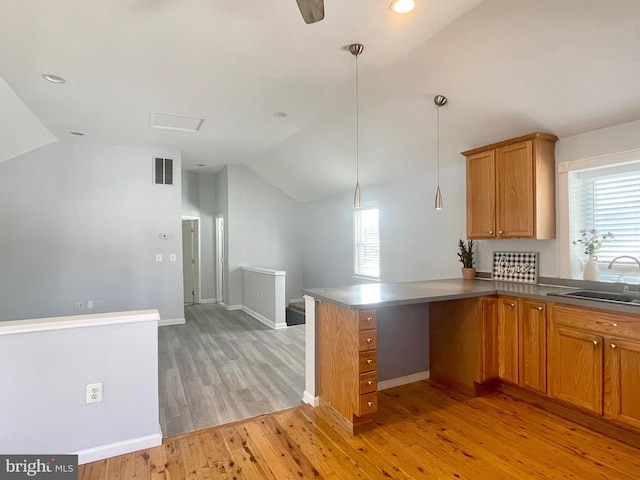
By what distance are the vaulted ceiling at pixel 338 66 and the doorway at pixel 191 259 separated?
3.66m

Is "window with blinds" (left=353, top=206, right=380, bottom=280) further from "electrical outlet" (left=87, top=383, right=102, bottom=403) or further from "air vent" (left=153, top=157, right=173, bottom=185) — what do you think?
"electrical outlet" (left=87, top=383, right=102, bottom=403)

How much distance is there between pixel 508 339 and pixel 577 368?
1.70ft

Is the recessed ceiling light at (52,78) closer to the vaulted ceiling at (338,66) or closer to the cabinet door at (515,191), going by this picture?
the vaulted ceiling at (338,66)

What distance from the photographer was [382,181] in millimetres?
5375

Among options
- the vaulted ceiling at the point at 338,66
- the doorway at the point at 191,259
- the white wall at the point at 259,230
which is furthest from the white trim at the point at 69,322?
Answer: the doorway at the point at 191,259

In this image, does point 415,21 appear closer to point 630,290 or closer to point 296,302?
point 630,290

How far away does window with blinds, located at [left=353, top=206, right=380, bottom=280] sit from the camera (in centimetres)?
575

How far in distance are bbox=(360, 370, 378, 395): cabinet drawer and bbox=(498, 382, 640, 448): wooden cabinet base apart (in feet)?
4.69

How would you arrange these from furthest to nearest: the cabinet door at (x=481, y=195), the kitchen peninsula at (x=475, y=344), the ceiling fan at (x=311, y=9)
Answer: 1. the cabinet door at (x=481, y=195)
2. the kitchen peninsula at (x=475, y=344)
3. the ceiling fan at (x=311, y=9)

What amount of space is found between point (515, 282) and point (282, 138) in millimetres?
3654

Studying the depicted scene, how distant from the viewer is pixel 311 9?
1651 mm

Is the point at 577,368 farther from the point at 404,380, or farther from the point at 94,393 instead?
the point at 94,393

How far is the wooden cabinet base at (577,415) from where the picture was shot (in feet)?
7.68

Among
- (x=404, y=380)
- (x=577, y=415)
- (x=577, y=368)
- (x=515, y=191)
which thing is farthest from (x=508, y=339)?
(x=515, y=191)
